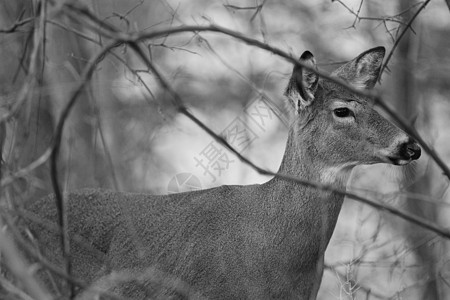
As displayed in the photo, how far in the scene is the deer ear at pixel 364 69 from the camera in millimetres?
7668

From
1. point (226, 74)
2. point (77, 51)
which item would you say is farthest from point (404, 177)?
point (226, 74)

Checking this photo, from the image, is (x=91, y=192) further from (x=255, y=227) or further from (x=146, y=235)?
(x=255, y=227)

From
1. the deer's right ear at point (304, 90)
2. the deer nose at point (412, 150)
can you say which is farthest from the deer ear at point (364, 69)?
the deer nose at point (412, 150)

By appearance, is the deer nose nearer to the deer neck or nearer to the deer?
the deer

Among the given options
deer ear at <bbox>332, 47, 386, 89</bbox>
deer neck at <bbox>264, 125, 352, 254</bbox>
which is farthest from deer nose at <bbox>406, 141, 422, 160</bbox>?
deer ear at <bbox>332, 47, 386, 89</bbox>

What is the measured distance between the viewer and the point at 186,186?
10422 mm

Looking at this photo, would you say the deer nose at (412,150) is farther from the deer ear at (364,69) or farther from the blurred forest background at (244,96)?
the blurred forest background at (244,96)

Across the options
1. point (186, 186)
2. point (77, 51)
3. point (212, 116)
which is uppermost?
point (212, 116)

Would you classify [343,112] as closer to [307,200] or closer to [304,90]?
[304,90]

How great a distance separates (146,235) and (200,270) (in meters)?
0.58

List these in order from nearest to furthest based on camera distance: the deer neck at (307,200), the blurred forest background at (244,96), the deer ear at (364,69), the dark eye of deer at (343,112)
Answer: the deer neck at (307,200)
the dark eye of deer at (343,112)
the deer ear at (364,69)
the blurred forest background at (244,96)

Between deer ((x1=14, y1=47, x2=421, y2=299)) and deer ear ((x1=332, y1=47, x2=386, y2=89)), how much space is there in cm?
48

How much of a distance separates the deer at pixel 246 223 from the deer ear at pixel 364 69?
483 millimetres

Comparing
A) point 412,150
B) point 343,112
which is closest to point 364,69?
point 343,112
